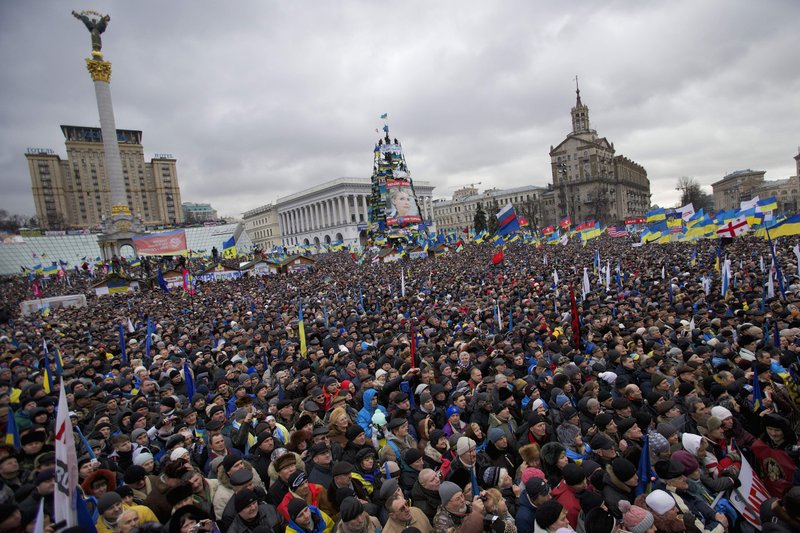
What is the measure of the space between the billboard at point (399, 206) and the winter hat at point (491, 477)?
39834mm

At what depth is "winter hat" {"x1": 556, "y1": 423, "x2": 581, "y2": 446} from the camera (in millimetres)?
4293

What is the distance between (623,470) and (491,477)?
1.02 metres

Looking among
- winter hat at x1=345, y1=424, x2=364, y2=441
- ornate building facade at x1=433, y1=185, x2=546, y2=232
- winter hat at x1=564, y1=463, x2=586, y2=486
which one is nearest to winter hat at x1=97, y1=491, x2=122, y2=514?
winter hat at x1=345, y1=424, x2=364, y2=441

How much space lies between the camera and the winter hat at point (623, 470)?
314 cm

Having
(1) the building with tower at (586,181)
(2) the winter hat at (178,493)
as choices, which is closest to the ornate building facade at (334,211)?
(1) the building with tower at (586,181)

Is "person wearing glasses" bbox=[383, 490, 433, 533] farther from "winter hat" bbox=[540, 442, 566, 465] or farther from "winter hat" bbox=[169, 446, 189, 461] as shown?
"winter hat" bbox=[169, 446, 189, 461]

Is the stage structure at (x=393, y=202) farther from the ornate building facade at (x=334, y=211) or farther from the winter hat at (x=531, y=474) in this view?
the winter hat at (x=531, y=474)

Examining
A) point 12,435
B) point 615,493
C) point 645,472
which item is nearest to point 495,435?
point 615,493

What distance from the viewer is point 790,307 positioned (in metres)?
8.27

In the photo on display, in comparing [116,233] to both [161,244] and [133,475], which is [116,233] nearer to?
[161,244]

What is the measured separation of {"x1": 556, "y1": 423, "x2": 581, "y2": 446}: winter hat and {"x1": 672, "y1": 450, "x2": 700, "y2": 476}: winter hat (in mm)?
1030

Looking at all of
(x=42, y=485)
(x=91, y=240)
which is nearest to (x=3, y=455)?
(x=42, y=485)

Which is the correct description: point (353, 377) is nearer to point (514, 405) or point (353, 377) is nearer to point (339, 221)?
point (514, 405)

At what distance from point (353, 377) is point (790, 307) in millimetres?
8453
